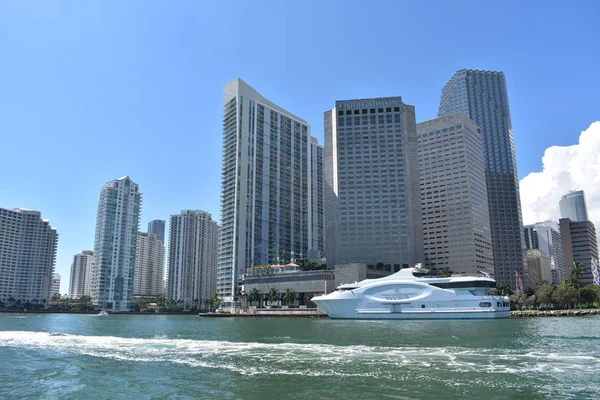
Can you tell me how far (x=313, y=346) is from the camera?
43219 mm

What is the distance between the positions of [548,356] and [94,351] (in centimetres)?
3935

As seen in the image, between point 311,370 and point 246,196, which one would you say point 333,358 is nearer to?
point 311,370

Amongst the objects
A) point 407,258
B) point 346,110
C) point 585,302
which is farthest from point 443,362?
point 346,110

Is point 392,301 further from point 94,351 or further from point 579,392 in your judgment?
point 579,392

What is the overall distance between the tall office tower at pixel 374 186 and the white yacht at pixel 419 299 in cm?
5853

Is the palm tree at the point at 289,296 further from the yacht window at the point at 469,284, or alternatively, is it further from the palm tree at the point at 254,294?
the yacht window at the point at 469,284

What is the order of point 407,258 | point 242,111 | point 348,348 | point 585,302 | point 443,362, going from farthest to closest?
point 242,111
point 407,258
point 585,302
point 348,348
point 443,362

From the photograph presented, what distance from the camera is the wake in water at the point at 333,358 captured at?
29.9 meters

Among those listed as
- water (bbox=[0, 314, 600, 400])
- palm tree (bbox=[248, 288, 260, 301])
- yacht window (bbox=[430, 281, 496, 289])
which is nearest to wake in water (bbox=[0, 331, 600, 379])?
water (bbox=[0, 314, 600, 400])

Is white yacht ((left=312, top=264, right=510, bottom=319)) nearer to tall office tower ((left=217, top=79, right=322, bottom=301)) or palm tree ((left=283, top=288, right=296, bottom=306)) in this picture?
palm tree ((left=283, top=288, right=296, bottom=306))

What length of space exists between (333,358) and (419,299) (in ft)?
236

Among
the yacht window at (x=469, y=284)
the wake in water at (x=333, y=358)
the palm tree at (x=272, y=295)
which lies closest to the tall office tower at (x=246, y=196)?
the palm tree at (x=272, y=295)

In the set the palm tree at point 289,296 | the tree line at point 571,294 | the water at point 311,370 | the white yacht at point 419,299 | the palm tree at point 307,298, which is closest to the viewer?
the water at point 311,370

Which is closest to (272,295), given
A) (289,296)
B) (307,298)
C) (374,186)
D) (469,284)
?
(289,296)
